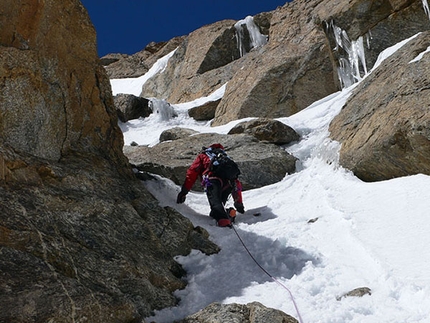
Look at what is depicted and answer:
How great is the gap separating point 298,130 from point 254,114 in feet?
11.6

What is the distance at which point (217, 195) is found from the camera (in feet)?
25.5

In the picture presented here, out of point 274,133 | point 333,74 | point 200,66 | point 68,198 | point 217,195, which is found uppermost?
point 200,66

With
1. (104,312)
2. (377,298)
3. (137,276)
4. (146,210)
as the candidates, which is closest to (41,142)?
(146,210)

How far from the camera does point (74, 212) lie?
16.3 ft

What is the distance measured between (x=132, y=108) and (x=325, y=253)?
54.1 feet

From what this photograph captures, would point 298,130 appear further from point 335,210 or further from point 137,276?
point 137,276

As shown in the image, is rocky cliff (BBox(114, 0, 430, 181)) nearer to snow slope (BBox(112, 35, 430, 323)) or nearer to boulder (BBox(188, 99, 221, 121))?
snow slope (BBox(112, 35, 430, 323))

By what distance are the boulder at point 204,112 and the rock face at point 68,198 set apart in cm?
1269

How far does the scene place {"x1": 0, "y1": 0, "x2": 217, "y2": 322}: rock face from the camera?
12.3 ft

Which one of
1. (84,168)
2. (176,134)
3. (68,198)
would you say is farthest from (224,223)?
(176,134)

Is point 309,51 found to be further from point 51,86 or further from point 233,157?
point 51,86

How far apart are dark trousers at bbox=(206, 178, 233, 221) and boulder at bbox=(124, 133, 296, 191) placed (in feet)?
6.28

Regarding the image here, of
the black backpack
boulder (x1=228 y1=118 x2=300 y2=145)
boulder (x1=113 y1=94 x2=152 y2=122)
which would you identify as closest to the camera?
the black backpack

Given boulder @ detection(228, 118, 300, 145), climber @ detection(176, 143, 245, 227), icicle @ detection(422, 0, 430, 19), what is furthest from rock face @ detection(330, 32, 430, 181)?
icicle @ detection(422, 0, 430, 19)
